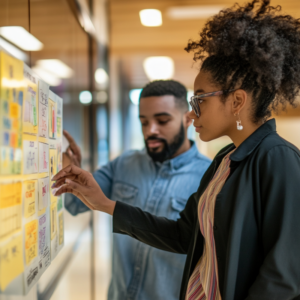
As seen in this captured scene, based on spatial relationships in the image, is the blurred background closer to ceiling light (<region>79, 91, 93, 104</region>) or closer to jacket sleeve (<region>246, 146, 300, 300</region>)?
ceiling light (<region>79, 91, 93, 104</region>)

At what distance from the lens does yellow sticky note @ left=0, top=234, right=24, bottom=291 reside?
531mm

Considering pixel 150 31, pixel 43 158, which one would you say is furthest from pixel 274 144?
pixel 150 31

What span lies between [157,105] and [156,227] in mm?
579

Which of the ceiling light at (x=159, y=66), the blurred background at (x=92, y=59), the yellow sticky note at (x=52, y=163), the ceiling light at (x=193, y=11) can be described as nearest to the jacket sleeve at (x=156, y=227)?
the yellow sticky note at (x=52, y=163)

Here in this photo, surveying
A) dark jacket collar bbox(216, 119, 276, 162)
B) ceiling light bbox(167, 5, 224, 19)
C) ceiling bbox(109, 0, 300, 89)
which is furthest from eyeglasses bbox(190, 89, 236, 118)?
ceiling light bbox(167, 5, 224, 19)

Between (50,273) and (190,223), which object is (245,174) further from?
(50,273)

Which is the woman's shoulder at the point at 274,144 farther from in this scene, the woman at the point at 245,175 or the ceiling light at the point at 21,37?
the ceiling light at the point at 21,37

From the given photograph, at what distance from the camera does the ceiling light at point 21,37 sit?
66cm

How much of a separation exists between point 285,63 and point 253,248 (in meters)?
0.48

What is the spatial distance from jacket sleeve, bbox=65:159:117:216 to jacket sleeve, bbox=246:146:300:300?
0.82m

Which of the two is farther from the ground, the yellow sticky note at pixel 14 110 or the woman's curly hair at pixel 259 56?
the woman's curly hair at pixel 259 56

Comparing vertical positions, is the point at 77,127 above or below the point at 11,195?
above

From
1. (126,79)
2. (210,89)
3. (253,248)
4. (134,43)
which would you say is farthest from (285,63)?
(126,79)

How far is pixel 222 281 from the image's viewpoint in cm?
78
